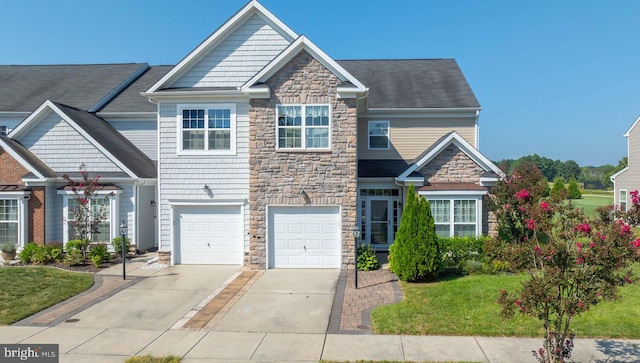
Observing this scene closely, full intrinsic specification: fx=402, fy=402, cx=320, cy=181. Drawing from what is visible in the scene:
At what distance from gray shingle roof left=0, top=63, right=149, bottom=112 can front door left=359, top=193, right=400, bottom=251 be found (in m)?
14.1

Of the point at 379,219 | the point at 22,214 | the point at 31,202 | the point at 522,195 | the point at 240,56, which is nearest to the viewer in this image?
the point at 522,195

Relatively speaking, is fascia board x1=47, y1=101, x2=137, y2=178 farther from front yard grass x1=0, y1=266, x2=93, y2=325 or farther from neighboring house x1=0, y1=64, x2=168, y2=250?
front yard grass x1=0, y1=266, x2=93, y2=325

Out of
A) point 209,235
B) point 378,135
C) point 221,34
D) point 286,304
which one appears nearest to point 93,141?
point 209,235

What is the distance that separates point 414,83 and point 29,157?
1696 cm

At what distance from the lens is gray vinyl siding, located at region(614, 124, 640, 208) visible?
82.3 feet

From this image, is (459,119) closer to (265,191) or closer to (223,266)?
(265,191)

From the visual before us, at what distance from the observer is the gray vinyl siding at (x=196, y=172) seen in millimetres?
14445

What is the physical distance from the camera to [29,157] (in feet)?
51.2

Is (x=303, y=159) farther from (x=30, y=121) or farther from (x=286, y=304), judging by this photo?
(x=30, y=121)

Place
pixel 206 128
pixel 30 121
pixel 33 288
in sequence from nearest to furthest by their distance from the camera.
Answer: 1. pixel 33 288
2. pixel 206 128
3. pixel 30 121

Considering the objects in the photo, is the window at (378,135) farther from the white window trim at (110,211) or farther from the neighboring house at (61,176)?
the white window trim at (110,211)

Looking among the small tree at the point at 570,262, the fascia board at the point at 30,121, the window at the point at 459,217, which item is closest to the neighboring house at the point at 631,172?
the window at the point at 459,217

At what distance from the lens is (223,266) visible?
14.4m

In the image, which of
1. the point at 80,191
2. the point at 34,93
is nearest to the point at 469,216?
the point at 80,191
